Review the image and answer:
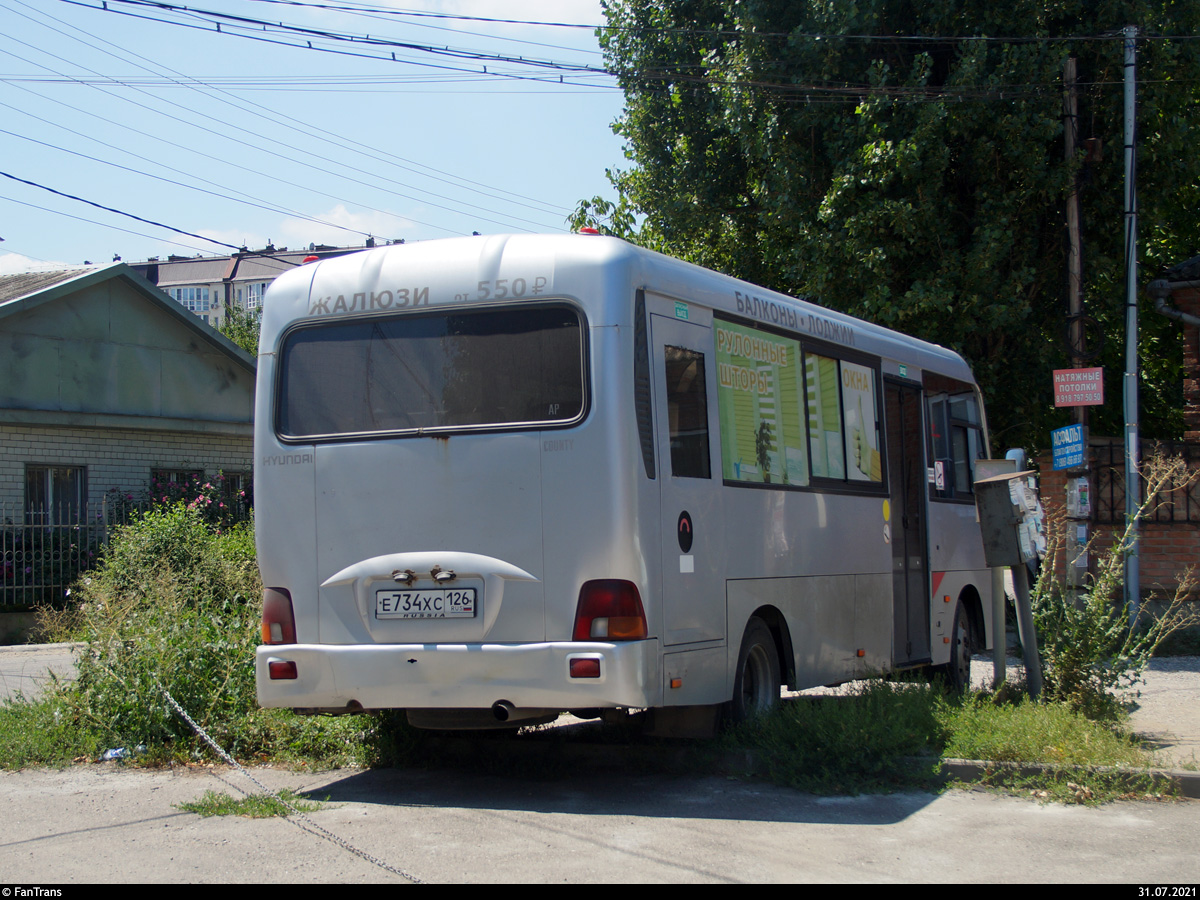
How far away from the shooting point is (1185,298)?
16641mm

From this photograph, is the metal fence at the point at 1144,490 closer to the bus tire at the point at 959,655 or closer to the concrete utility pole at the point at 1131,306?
the concrete utility pole at the point at 1131,306

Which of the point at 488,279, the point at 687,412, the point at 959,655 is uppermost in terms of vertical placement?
the point at 488,279

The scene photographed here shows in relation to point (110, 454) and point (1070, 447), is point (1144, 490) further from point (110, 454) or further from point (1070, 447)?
point (110, 454)

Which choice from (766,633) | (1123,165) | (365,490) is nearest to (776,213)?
(1123,165)

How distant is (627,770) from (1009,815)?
7.67 ft

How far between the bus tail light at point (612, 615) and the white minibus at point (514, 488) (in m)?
0.01

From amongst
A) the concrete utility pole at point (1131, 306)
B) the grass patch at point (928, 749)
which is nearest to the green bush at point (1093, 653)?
the grass patch at point (928, 749)

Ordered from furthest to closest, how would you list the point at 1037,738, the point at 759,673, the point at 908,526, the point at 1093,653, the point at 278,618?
the point at 908,526
the point at 1093,653
the point at 759,673
the point at 1037,738
the point at 278,618

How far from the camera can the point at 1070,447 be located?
47.0ft

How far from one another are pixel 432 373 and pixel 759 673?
2912 mm

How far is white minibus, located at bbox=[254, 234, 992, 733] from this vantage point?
631cm

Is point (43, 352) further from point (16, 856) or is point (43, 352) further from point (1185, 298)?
point (1185, 298)

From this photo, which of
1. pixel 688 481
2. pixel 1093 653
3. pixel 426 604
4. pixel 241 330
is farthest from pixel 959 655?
pixel 241 330

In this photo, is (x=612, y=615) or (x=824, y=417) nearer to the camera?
(x=612, y=615)
